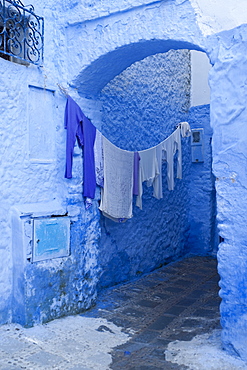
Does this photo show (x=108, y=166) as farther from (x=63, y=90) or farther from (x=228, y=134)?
(x=228, y=134)

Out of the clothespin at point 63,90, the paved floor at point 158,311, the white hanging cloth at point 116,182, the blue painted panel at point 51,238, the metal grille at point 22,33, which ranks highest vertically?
the metal grille at point 22,33

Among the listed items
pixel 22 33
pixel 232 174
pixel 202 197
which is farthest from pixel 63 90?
pixel 202 197

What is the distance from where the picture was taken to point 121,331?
12.9ft

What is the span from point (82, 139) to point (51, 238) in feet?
3.94

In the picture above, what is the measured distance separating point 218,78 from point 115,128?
2.42 metres

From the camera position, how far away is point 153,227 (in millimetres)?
6703

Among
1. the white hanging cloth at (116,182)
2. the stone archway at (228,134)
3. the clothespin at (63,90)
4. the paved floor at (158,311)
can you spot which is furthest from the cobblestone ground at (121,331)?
the clothespin at (63,90)

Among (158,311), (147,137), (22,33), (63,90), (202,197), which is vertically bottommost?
(158,311)

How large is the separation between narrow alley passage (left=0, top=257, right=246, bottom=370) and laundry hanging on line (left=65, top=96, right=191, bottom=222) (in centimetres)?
120

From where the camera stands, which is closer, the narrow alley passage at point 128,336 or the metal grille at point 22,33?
the narrow alley passage at point 128,336

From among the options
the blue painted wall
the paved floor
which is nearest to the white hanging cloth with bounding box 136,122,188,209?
the paved floor

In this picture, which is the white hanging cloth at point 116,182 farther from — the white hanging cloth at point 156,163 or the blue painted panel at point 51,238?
the blue painted panel at point 51,238

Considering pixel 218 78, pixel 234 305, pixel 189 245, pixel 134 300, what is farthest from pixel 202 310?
pixel 189 245

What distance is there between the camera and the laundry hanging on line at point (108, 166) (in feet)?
14.3
